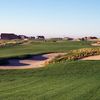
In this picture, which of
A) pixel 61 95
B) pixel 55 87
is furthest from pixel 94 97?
pixel 55 87

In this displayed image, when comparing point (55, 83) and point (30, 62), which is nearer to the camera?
point (55, 83)

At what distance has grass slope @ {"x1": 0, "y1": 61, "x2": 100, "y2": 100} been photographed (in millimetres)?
14656

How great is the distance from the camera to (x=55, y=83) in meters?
18.2

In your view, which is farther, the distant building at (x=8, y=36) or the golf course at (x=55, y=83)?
the distant building at (x=8, y=36)

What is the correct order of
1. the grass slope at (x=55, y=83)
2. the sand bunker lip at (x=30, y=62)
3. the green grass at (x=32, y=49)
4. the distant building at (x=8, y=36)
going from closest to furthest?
the grass slope at (x=55, y=83)
the sand bunker lip at (x=30, y=62)
the green grass at (x=32, y=49)
the distant building at (x=8, y=36)

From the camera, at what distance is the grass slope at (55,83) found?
14656mm

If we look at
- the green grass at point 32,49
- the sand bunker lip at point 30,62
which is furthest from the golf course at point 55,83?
the green grass at point 32,49

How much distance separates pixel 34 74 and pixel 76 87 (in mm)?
6373

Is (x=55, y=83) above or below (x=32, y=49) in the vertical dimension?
below

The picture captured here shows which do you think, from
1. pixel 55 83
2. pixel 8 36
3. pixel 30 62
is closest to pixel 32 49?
pixel 30 62

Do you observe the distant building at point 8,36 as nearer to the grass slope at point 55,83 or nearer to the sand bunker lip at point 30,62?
the sand bunker lip at point 30,62

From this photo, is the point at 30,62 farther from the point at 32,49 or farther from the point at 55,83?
the point at 55,83

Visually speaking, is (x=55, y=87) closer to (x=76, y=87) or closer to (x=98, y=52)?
(x=76, y=87)

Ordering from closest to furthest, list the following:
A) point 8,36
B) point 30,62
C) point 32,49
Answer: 1. point 30,62
2. point 32,49
3. point 8,36
